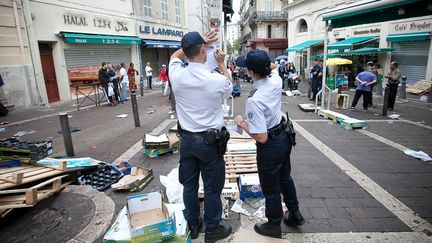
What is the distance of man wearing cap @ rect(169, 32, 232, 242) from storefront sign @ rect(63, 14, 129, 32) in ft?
45.7

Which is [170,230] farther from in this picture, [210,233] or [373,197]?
[373,197]

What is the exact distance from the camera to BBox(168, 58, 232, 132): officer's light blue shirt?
2545 millimetres

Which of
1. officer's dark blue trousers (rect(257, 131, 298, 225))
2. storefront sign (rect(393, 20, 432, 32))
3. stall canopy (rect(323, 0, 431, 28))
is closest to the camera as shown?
officer's dark blue trousers (rect(257, 131, 298, 225))

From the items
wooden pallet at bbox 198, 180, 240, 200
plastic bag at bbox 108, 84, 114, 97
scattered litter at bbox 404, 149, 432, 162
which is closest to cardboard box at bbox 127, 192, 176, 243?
wooden pallet at bbox 198, 180, 240, 200

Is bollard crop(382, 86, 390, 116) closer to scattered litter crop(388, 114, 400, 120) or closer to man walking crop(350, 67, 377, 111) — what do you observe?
scattered litter crop(388, 114, 400, 120)

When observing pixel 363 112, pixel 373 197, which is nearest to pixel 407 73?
pixel 363 112

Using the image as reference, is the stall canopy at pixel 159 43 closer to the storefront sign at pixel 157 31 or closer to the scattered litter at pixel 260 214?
the storefront sign at pixel 157 31

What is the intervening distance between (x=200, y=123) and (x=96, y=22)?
51.8 feet

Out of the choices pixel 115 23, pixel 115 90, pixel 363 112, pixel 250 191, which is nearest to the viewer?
pixel 250 191

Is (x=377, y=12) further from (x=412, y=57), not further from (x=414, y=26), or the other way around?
(x=412, y=57)

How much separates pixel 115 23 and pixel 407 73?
58.1ft

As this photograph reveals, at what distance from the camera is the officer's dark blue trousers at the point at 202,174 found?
2.62 m

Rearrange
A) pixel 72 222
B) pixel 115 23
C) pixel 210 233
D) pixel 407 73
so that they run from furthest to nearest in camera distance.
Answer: pixel 115 23, pixel 407 73, pixel 72 222, pixel 210 233

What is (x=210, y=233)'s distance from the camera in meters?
2.81
